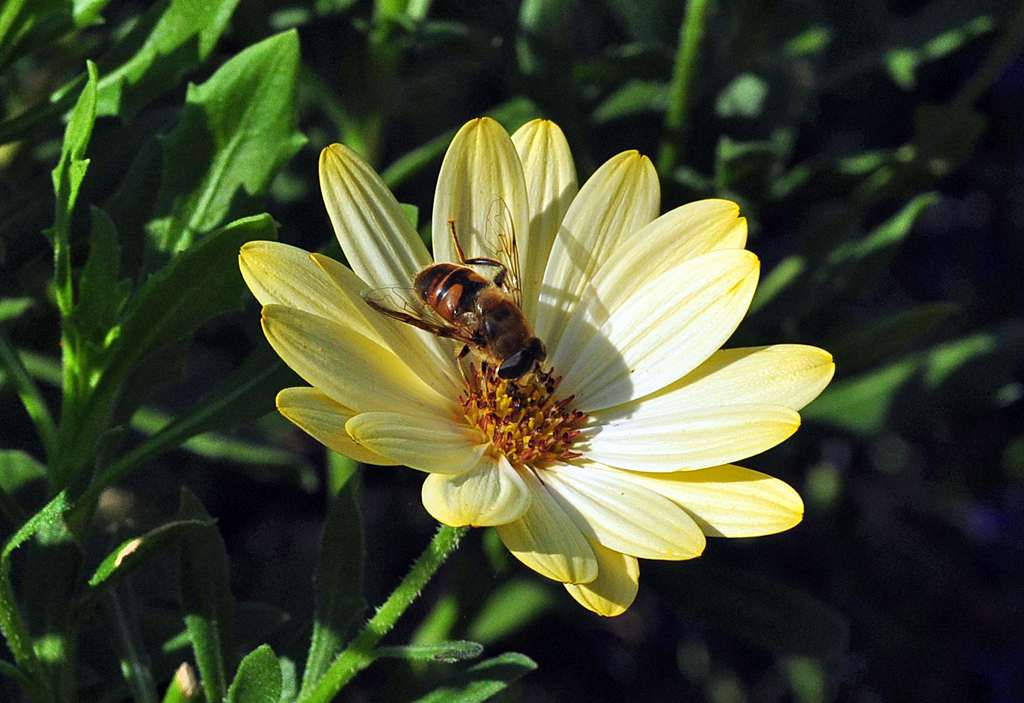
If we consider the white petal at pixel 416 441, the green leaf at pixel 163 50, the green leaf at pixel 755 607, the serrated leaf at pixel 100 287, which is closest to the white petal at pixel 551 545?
the white petal at pixel 416 441

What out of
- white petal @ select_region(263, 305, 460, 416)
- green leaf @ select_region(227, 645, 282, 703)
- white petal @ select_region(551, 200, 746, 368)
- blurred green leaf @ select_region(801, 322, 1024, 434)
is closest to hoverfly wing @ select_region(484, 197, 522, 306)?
white petal @ select_region(551, 200, 746, 368)

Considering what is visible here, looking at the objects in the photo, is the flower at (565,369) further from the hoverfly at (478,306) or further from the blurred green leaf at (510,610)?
the blurred green leaf at (510,610)

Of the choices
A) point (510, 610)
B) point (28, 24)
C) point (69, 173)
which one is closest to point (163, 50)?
point (28, 24)

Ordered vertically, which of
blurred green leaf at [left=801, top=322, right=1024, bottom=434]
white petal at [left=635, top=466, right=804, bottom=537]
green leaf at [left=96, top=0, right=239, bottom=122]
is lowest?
blurred green leaf at [left=801, top=322, right=1024, bottom=434]

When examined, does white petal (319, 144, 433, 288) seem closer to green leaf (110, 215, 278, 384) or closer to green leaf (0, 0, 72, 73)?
green leaf (110, 215, 278, 384)

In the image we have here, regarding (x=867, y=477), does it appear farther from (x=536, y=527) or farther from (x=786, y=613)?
(x=536, y=527)

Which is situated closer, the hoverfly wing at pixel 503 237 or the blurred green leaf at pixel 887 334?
the hoverfly wing at pixel 503 237
